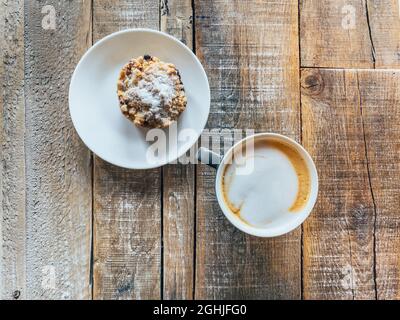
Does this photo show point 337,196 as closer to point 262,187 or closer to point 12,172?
point 262,187

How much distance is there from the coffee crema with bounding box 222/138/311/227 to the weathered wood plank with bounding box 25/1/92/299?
0.32 meters

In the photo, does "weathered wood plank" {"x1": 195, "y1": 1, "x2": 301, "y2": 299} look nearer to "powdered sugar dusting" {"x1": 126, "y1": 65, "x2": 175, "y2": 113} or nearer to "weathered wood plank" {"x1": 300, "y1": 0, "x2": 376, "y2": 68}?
"weathered wood plank" {"x1": 300, "y1": 0, "x2": 376, "y2": 68}

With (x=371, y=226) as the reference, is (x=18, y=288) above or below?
below

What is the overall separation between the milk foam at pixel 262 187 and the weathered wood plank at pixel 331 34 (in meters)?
0.25

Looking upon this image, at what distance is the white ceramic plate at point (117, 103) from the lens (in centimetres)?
93

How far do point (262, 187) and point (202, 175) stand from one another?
0.16 m

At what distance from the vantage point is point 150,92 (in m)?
0.91

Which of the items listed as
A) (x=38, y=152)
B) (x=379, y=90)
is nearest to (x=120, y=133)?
(x=38, y=152)

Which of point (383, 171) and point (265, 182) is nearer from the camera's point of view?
point (265, 182)

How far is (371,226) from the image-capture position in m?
1.03

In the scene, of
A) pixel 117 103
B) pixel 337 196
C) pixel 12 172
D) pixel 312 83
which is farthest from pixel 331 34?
pixel 12 172

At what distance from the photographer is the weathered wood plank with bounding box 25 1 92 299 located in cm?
100
